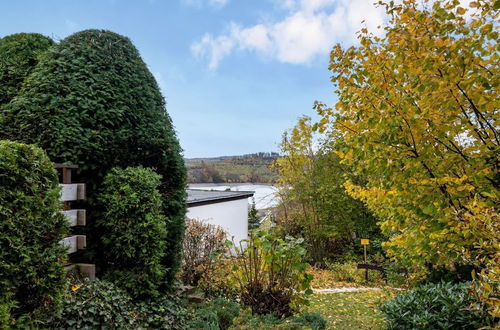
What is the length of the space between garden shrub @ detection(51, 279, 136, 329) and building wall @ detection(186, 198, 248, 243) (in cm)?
563

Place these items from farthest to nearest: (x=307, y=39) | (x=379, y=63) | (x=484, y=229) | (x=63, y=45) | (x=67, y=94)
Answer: (x=307, y=39), (x=63, y=45), (x=67, y=94), (x=379, y=63), (x=484, y=229)

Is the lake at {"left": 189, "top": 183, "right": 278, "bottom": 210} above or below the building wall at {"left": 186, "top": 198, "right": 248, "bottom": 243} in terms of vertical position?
above

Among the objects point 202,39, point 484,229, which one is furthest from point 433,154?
point 202,39

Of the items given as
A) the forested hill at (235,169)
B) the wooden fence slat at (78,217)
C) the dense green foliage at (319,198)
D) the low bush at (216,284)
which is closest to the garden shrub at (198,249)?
the low bush at (216,284)

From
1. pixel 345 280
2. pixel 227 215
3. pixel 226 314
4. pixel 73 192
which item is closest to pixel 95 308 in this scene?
pixel 73 192

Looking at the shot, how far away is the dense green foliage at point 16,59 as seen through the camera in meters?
4.58

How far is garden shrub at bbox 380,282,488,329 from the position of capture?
3438 mm

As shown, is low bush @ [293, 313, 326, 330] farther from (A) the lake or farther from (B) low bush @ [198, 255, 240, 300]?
(A) the lake

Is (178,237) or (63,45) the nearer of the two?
→ (63,45)

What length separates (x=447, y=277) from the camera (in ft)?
21.1

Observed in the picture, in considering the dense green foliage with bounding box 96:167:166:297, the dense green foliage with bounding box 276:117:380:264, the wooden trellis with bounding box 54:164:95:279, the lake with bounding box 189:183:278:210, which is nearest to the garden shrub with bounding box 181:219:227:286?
the dense green foliage with bounding box 96:167:166:297

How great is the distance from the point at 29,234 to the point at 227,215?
9517mm

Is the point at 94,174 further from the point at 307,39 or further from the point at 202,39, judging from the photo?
the point at 202,39

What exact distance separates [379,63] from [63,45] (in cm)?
384
